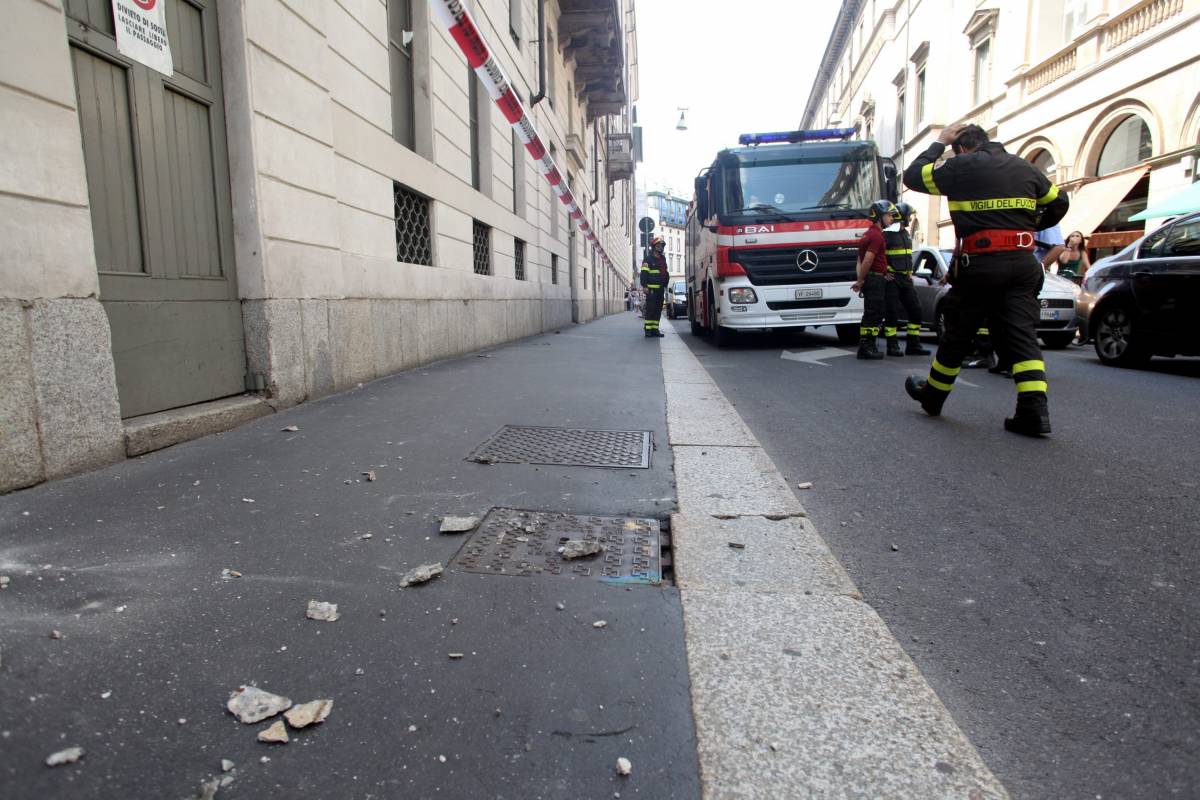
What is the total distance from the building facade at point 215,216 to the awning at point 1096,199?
16139 mm

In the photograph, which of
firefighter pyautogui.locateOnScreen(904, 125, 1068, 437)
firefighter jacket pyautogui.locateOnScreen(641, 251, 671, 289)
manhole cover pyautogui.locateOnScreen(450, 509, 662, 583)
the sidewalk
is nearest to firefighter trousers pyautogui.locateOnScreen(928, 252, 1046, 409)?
firefighter pyautogui.locateOnScreen(904, 125, 1068, 437)

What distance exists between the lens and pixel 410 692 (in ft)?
5.43

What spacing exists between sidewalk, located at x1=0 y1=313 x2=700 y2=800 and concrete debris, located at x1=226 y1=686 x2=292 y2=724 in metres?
0.02

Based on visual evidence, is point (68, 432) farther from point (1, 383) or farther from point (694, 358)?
point (694, 358)

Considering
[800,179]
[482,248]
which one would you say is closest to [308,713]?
[800,179]

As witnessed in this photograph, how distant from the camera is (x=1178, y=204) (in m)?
13.9

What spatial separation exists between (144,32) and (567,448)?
328cm

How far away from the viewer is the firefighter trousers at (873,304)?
8891 mm

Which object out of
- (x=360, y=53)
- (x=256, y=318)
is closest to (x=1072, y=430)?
(x=256, y=318)

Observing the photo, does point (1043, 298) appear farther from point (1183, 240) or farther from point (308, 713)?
point (308, 713)

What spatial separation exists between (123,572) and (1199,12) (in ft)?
65.3

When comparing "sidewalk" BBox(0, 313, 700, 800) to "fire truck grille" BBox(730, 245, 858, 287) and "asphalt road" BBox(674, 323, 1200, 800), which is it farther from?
"fire truck grille" BBox(730, 245, 858, 287)

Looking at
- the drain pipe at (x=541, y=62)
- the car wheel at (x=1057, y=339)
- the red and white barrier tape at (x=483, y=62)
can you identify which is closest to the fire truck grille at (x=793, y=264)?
the red and white barrier tape at (x=483, y=62)

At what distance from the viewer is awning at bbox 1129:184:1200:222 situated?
44.0 feet
